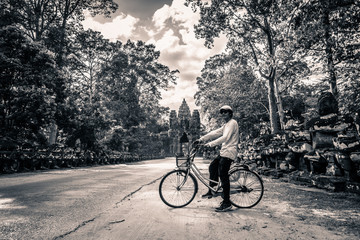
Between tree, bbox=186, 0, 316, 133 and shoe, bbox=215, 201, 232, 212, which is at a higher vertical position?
tree, bbox=186, 0, 316, 133

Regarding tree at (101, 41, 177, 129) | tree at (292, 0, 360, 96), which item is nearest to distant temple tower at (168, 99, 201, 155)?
tree at (101, 41, 177, 129)

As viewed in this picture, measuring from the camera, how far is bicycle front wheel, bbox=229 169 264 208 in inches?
178

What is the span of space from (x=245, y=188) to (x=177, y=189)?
133 centimetres

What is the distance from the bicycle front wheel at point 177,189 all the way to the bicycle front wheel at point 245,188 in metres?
0.76

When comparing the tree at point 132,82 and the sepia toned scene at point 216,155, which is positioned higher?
the tree at point 132,82

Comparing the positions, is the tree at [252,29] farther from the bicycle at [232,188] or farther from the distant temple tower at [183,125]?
the distant temple tower at [183,125]

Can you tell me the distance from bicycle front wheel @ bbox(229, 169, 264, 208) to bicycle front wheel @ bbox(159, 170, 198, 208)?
763mm

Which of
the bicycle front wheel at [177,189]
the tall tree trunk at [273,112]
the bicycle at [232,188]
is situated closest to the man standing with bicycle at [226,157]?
the bicycle at [232,188]

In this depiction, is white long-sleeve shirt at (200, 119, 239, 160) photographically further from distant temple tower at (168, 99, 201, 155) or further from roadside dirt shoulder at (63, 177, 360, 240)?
distant temple tower at (168, 99, 201, 155)

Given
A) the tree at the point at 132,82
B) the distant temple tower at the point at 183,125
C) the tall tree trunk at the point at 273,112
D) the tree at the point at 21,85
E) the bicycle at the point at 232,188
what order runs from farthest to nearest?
the distant temple tower at the point at 183,125 < the tree at the point at 132,82 < the tall tree trunk at the point at 273,112 < the tree at the point at 21,85 < the bicycle at the point at 232,188

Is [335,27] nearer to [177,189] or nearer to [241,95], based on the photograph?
[177,189]

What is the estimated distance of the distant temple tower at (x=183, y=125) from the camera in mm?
77938

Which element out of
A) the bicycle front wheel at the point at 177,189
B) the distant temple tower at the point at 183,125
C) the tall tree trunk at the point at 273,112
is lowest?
the bicycle front wheel at the point at 177,189

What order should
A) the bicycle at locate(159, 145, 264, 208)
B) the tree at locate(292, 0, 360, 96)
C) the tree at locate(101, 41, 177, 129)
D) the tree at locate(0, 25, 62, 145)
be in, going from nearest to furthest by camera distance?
the bicycle at locate(159, 145, 264, 208), the tree at locate(292, 0, 360, 96), the tree at locate(0, 25, 62, 145), the tree at locate(101, 41, 177, 129)
